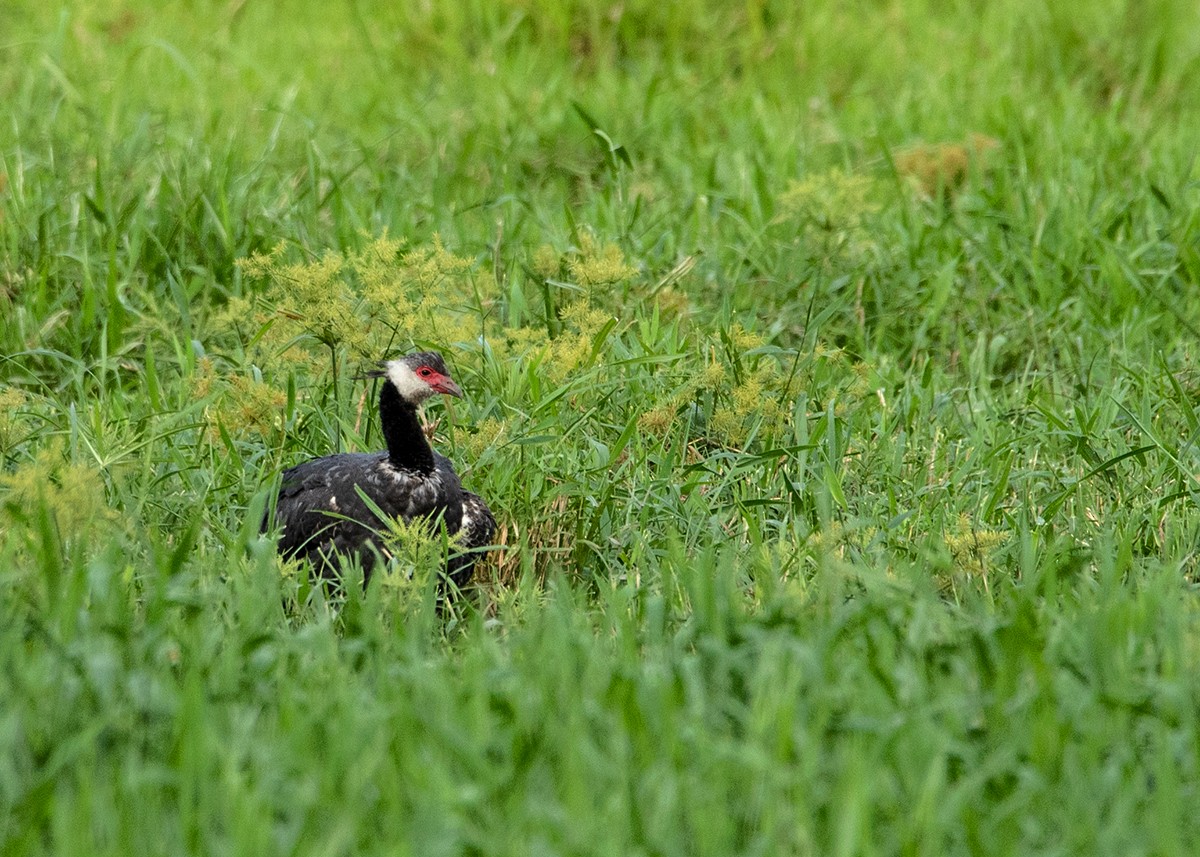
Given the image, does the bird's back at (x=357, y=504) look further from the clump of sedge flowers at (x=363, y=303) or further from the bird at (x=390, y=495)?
the clump of sedge flowers at (x=363, y=303)

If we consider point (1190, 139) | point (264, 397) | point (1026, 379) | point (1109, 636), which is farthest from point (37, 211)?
point (1190, 139)

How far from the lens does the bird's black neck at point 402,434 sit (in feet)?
12.3

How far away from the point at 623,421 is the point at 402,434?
72cm

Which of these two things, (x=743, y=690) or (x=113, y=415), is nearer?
(x=743, y=690)

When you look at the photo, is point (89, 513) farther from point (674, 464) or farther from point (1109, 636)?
point (1109, 636)

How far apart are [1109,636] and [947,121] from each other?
4.26m

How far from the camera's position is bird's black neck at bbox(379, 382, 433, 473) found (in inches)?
147

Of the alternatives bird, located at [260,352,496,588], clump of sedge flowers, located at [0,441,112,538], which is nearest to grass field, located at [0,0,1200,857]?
clump of sedge flowers, located at [0,441,112,538]

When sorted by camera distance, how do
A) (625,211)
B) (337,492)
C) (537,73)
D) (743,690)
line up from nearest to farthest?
1. (743,690)
2. (337,492)
3. (625,211)
4. (537,73)

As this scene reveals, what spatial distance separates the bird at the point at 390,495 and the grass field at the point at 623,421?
0.41 feet

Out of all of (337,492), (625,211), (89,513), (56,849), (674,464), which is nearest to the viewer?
(56,849)

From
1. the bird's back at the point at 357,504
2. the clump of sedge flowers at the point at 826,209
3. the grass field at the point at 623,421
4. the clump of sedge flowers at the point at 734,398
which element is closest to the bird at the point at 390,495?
the bird's back at the point at 357,504

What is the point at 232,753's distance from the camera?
7.27ft

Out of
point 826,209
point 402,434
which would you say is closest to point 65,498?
→ point 402,434
